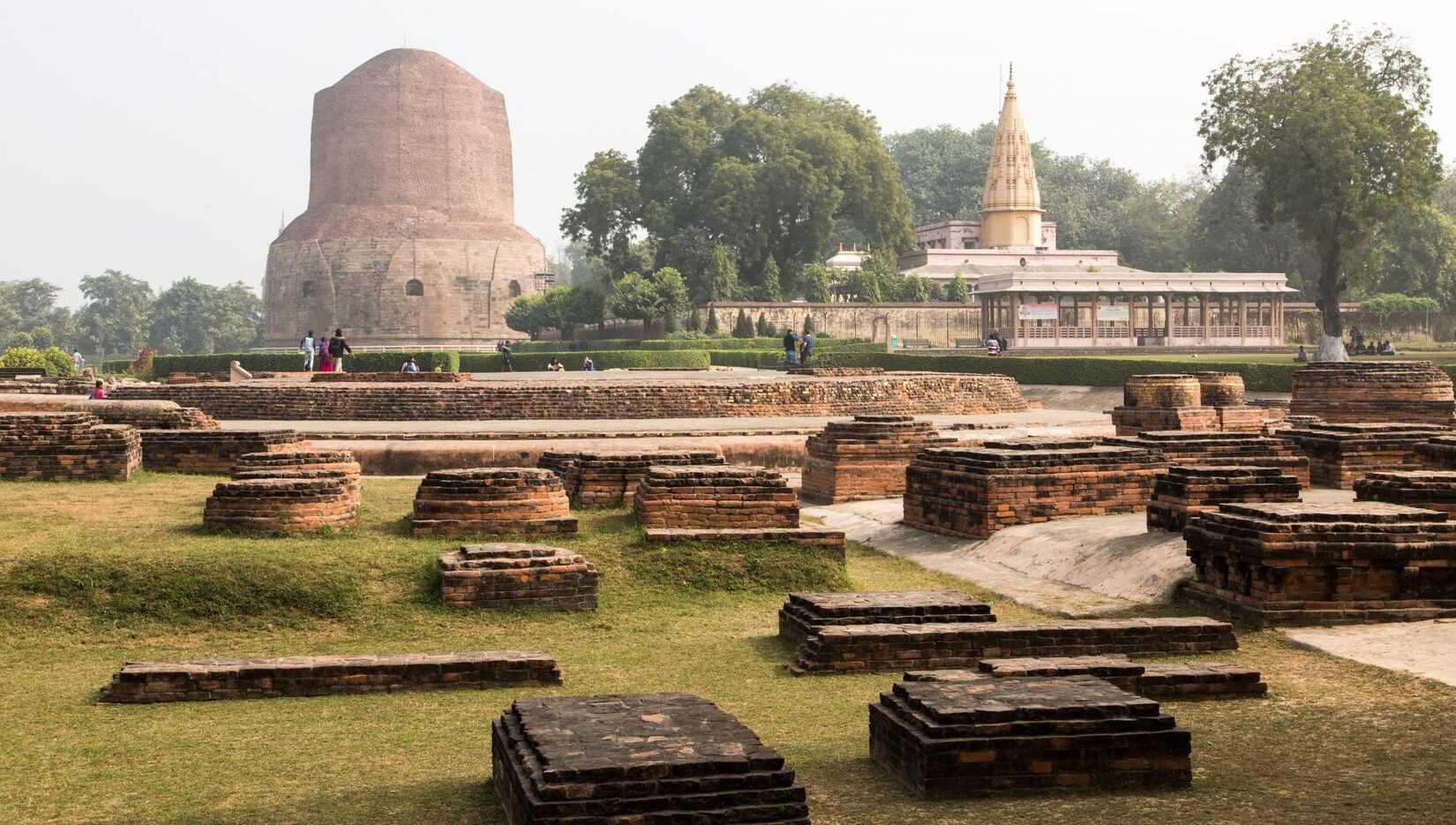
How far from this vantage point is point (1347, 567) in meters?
6.00

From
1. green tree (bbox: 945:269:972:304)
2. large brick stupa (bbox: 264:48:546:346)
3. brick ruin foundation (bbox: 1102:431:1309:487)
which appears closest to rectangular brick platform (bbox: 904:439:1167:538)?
brick ruin foundation (bbox: 1102:431:1309:487)

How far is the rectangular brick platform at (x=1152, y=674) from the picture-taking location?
4.53 meters

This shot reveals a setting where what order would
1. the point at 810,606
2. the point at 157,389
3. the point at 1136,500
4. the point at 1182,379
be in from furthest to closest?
the point at 157,389, the point at 1182,379, the point at 1136,500, the point at 810,606

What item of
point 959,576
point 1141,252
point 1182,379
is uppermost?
point 1141,252

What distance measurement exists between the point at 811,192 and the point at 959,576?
3447 centimetres

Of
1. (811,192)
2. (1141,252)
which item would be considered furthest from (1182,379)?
(1141,252)

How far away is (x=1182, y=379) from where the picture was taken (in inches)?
529

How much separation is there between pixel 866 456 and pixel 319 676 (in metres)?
6.21

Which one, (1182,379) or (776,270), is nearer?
(1182,379)

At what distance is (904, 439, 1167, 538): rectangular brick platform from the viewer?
27.9 ft

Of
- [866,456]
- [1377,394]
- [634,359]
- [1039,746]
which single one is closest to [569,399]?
[866,456]

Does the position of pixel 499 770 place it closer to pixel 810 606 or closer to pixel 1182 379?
pixel 810 606

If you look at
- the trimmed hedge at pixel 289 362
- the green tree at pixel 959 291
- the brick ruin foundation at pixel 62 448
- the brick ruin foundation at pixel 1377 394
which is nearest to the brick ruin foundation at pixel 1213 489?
the brick ruin foundation at pixel 1377 394

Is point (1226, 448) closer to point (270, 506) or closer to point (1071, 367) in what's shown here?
point (270, 506)
